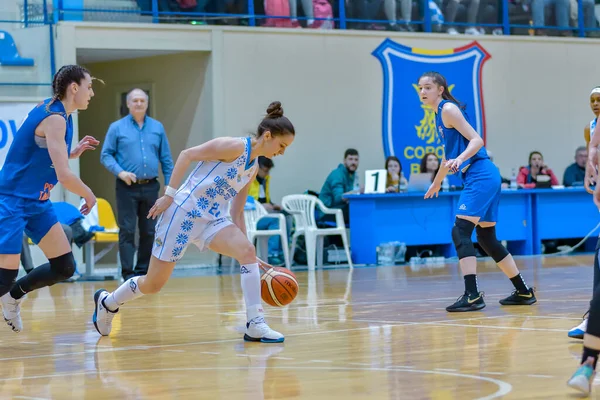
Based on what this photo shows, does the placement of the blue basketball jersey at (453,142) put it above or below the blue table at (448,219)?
above

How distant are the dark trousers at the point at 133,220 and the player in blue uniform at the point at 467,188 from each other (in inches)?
186

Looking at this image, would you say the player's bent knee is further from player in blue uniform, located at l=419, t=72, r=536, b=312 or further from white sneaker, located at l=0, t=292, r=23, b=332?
player in blue uniform, located at l=419, t=72, r=536, b=312

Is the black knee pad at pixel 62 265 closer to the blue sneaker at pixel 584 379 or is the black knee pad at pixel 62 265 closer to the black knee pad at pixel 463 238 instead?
the black knee pad at pixel 463 238

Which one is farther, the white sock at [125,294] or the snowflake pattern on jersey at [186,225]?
the white sock at [125,294]

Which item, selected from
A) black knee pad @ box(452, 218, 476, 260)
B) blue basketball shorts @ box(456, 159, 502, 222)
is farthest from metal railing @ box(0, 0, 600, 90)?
black knee pad @ box(452, 218, 476, 260)

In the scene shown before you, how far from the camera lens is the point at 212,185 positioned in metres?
5.98

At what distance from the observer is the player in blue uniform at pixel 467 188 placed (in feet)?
24.3

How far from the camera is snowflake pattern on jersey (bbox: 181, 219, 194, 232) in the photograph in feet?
19.5

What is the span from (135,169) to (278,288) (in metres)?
5.58

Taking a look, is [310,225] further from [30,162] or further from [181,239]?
[30,162]

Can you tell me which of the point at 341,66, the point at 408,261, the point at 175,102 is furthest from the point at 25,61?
the point at 408,261

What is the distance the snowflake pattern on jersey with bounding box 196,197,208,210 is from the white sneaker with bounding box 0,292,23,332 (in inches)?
52.8

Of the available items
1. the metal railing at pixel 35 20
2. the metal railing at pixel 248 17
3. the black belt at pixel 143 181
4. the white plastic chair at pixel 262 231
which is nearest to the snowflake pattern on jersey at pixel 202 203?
the black belt at pixel 143 181

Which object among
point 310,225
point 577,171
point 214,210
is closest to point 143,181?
point 310,225
